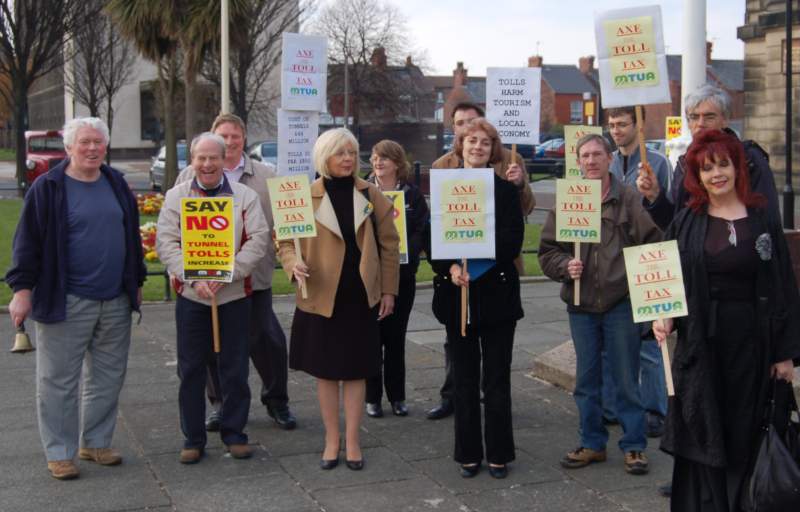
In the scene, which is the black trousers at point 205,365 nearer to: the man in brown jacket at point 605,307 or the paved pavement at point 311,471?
the paved pavement at point 311,471

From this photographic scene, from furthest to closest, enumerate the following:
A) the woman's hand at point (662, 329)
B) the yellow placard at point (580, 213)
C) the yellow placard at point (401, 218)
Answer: the yellow placard at point (401, 218), the yellow placard at point (580, 213), the woman's hand at point (662, 329)

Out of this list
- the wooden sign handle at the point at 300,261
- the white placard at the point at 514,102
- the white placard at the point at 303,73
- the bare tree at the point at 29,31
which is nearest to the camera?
the wooden sign handle at the point at 300,261

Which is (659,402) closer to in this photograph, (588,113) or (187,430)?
(187,430)

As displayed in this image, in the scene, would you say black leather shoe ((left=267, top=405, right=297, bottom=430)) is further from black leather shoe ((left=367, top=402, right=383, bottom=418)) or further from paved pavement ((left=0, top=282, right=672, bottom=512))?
black leather shoe ((left=367, top=402, right=383, bottom=418))

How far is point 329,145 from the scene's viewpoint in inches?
248

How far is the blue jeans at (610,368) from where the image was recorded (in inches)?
242

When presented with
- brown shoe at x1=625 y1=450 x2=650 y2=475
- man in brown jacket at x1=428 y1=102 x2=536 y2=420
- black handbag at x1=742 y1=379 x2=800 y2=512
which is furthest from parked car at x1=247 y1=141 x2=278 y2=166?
black handbag at x1=742 y1=379 x2=800 y2=512

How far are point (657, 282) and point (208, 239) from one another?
2.56 m

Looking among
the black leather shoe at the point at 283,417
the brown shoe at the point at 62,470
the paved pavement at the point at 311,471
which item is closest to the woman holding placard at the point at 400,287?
the paved pavement at the point at 311,471

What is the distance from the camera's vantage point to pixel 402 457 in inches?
258

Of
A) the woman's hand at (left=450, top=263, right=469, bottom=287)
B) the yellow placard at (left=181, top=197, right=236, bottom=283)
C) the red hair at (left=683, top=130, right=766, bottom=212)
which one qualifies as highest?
the red hair at (left=683, top=130, right=766, bottom=212)

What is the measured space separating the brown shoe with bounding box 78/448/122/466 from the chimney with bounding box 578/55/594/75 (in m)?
89.4

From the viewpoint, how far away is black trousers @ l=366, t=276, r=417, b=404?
24.6ft

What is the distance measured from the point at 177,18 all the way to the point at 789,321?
18.8 metres
